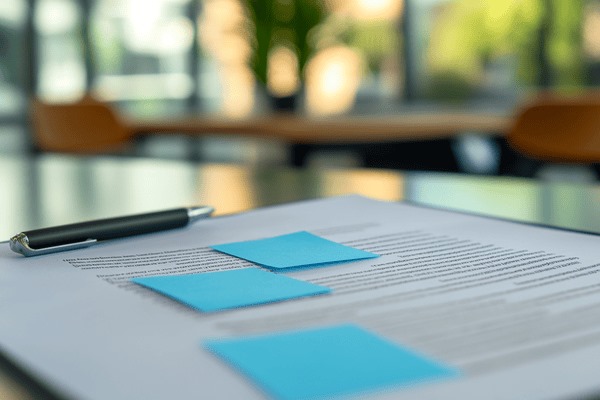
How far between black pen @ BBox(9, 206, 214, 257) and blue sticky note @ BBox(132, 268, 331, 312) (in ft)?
0.37

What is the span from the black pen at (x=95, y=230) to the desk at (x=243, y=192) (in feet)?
0.44

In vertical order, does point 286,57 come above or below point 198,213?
above

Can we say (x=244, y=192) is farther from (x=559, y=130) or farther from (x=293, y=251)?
(x=559, y=130)

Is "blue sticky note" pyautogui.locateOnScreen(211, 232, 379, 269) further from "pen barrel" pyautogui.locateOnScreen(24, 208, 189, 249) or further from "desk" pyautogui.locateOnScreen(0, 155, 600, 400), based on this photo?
"desk" pyautogui.locateOnScreen(0, 155, 600, 400)

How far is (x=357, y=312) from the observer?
1.30ft

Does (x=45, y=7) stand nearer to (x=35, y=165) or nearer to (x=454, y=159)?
Result: (x=454, y=159)

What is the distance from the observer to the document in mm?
309

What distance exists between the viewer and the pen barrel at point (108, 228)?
21.8 inches

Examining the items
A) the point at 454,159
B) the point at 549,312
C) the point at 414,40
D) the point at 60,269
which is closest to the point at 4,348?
the point at 60,269

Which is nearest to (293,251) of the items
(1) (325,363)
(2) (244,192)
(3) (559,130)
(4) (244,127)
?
(1) (325,363)

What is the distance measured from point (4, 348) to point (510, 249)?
1.15 feet

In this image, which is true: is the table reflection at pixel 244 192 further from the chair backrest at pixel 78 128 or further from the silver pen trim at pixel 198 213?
the chair backrest at pixel 78 128

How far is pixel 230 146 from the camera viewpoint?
29.3 ft

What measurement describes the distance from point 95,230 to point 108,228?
1 cm
